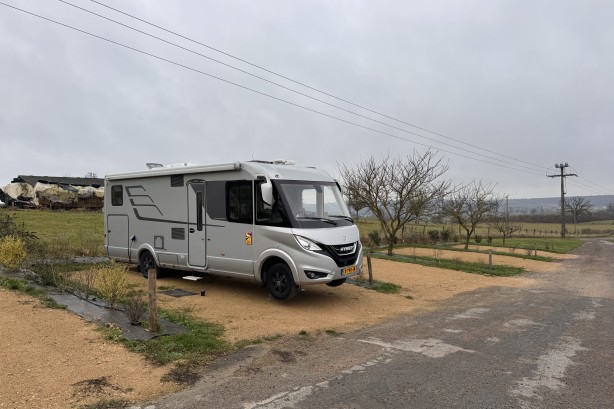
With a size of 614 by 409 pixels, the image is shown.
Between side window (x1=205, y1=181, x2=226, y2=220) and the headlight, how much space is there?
6.70 feet

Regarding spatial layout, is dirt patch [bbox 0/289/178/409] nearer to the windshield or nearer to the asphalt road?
the asphalt road

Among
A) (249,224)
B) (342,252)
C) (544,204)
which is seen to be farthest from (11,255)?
(544,204)

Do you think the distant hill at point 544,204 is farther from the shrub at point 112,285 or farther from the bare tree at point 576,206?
the shrub at point 112,285

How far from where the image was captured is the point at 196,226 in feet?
33.6

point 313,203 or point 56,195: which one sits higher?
point 56,195

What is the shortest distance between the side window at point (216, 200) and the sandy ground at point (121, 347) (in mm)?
1765

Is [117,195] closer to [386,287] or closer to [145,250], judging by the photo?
[145,250]

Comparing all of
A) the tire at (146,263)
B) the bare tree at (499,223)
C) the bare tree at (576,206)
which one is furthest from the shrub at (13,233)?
the bare tree at (576,206)

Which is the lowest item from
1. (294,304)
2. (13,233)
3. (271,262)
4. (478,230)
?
(478,230)

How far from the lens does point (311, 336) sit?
697 cm

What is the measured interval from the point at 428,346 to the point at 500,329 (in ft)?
6.53

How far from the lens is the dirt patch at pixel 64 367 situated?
450 cm

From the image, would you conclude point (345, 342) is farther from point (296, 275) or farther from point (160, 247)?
point (160, 247)

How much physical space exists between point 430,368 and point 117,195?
983cm
